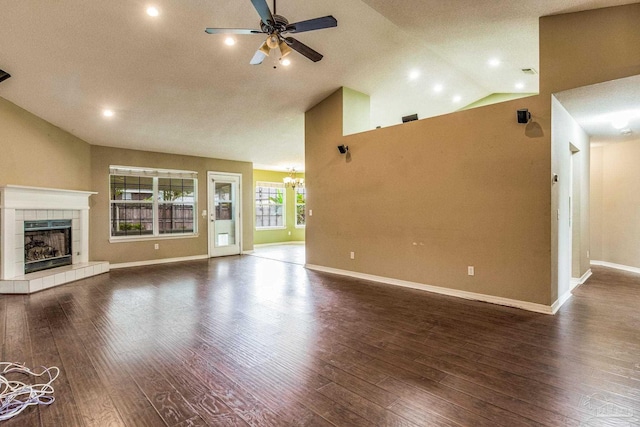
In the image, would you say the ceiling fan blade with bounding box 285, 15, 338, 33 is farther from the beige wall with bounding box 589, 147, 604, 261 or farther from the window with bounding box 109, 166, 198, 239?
the beige wall with bounding box 589, 147, 604, 261

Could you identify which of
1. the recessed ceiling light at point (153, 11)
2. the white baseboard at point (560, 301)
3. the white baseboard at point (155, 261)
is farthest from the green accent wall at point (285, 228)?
the white baseboard at point (560, 301)

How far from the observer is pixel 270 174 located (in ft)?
36.3

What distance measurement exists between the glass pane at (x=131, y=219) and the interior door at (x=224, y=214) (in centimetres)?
147

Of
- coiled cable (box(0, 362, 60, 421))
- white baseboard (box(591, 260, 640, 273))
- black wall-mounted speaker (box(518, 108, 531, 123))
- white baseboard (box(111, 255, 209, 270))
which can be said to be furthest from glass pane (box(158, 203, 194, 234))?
white baseboard (box(591, 260, 640, 273))

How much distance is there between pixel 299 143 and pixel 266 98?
2.57 meters

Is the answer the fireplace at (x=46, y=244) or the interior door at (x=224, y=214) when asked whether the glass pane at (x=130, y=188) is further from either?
the interior door at (x=224, y=214)

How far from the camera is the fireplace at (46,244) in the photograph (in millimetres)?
4973

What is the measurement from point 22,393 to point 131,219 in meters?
5.76

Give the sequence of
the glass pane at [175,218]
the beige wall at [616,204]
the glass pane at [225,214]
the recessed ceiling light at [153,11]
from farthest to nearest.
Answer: the glass pane at [225,214] < the glass pane at [175,218] < the beige wall at [616,204] < the recessed ceiling light at [153,11]

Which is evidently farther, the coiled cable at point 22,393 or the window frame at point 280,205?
the window frame at point 280,205

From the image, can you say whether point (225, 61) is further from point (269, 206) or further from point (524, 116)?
point (269, 206)

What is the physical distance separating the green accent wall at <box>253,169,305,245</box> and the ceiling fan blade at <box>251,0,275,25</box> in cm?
824

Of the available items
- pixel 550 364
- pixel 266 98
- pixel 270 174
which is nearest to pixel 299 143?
pixel 266 98

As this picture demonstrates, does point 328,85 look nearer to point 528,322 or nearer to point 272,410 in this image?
point 528,322
